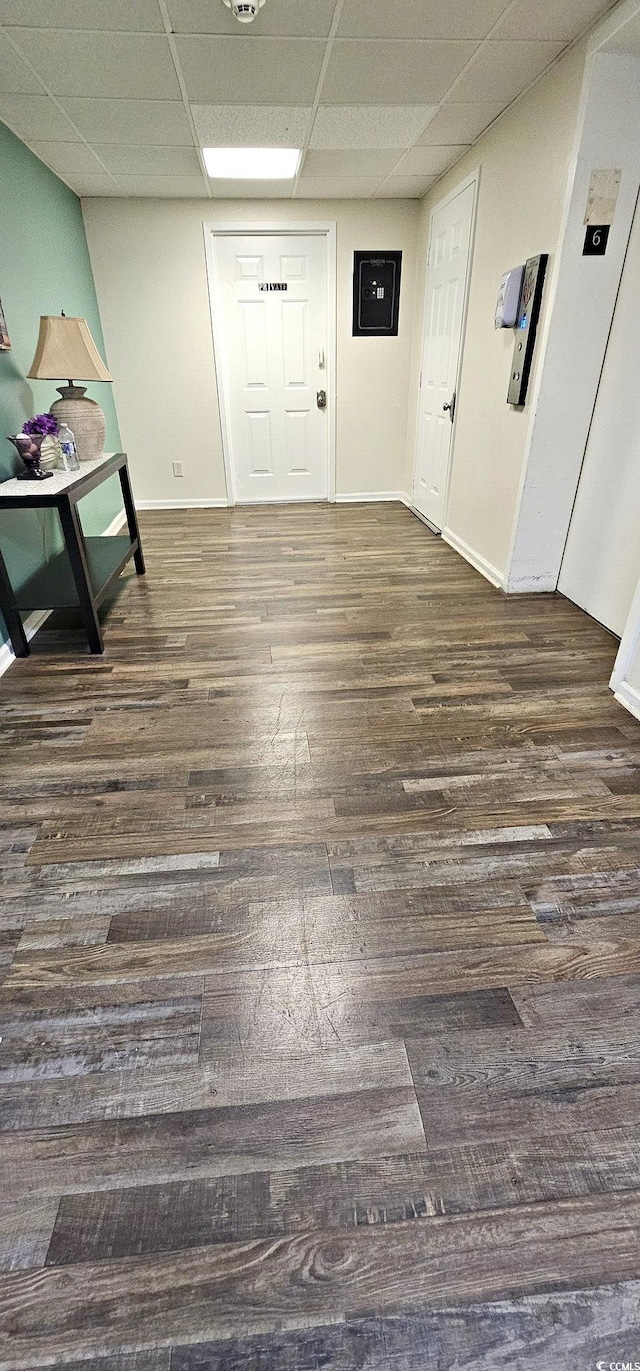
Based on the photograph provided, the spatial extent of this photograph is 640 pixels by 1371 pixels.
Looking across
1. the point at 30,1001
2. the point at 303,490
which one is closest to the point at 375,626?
the point at 30,1001

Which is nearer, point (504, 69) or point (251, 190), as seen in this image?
point (504, 69)

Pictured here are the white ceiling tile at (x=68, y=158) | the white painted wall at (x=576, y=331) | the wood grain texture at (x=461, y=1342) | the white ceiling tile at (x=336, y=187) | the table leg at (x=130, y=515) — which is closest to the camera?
the wood grain texture at (x=461, y=1342)

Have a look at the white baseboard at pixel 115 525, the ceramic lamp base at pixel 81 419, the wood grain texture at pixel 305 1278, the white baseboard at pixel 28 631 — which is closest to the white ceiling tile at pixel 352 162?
the ceramic lamp base at pixel 81 419

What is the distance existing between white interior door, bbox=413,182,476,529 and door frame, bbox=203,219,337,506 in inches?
28.6

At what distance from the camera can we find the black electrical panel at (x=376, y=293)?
4.53 meters

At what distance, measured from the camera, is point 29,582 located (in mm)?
2773

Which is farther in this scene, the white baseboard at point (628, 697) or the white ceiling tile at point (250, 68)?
the white ceiling tile at point (250, 68)

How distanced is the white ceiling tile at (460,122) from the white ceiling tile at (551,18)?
2.07 feet

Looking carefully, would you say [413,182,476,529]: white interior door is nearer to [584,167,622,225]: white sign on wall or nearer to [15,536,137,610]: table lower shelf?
[584,167,622,225]: white sign on wall

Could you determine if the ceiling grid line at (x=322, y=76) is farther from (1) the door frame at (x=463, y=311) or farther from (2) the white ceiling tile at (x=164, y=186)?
(1) the door frame at (x=463, y=311)

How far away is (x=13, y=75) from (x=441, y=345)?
2684 mm

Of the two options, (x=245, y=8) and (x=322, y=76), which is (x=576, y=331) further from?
(x=245, y=8)

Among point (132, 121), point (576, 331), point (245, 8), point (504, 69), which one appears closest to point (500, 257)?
point (504, 69)

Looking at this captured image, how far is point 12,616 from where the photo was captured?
2.54m
